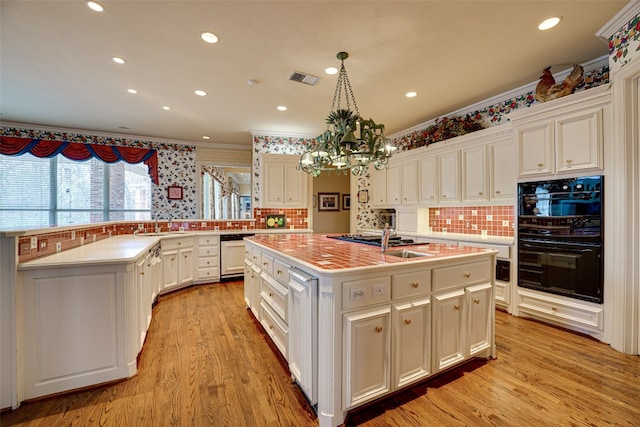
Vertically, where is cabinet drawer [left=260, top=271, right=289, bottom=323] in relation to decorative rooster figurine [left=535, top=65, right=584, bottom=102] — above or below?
below

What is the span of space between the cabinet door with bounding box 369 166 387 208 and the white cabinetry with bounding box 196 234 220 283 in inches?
126

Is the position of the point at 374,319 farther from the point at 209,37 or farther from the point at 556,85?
the point at 556,85

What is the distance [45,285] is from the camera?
1789mm

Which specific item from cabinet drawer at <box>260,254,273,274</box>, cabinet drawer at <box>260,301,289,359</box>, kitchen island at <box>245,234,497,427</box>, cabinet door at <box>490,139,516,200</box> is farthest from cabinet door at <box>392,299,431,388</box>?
cabinet door at <box>490,139,516,200</box>

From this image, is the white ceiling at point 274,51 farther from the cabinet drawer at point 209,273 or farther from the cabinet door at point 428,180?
the cabinet drawer at point 209,273

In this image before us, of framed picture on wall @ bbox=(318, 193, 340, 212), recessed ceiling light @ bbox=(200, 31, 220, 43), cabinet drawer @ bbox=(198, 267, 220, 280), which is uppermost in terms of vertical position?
recessed ceiling light @ bbox=(200, 31, 220, 43)

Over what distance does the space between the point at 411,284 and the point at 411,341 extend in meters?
0.37

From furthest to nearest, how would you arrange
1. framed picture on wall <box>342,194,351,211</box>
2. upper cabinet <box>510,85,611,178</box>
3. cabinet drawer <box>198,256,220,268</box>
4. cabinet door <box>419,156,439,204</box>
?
1. framed picture on wall <box>342,194,351,211</box>
2. cabinet drawer <box>198,256,220,268</box>
3. cabinet door <box>419,156,439,204</box>
4. upper cabinet <box>510,85,611,178</box>

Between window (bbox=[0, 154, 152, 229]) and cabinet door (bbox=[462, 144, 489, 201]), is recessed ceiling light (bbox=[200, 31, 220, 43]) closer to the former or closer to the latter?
cabinet door (bbox=[462, 144, 489, 201])

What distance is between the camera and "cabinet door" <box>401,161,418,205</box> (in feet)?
15.7

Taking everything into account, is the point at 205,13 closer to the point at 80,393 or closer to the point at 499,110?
the point at 80,393

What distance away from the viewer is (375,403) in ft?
5.60

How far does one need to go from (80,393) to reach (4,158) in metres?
5.28

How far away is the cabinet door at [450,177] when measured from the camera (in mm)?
4078
